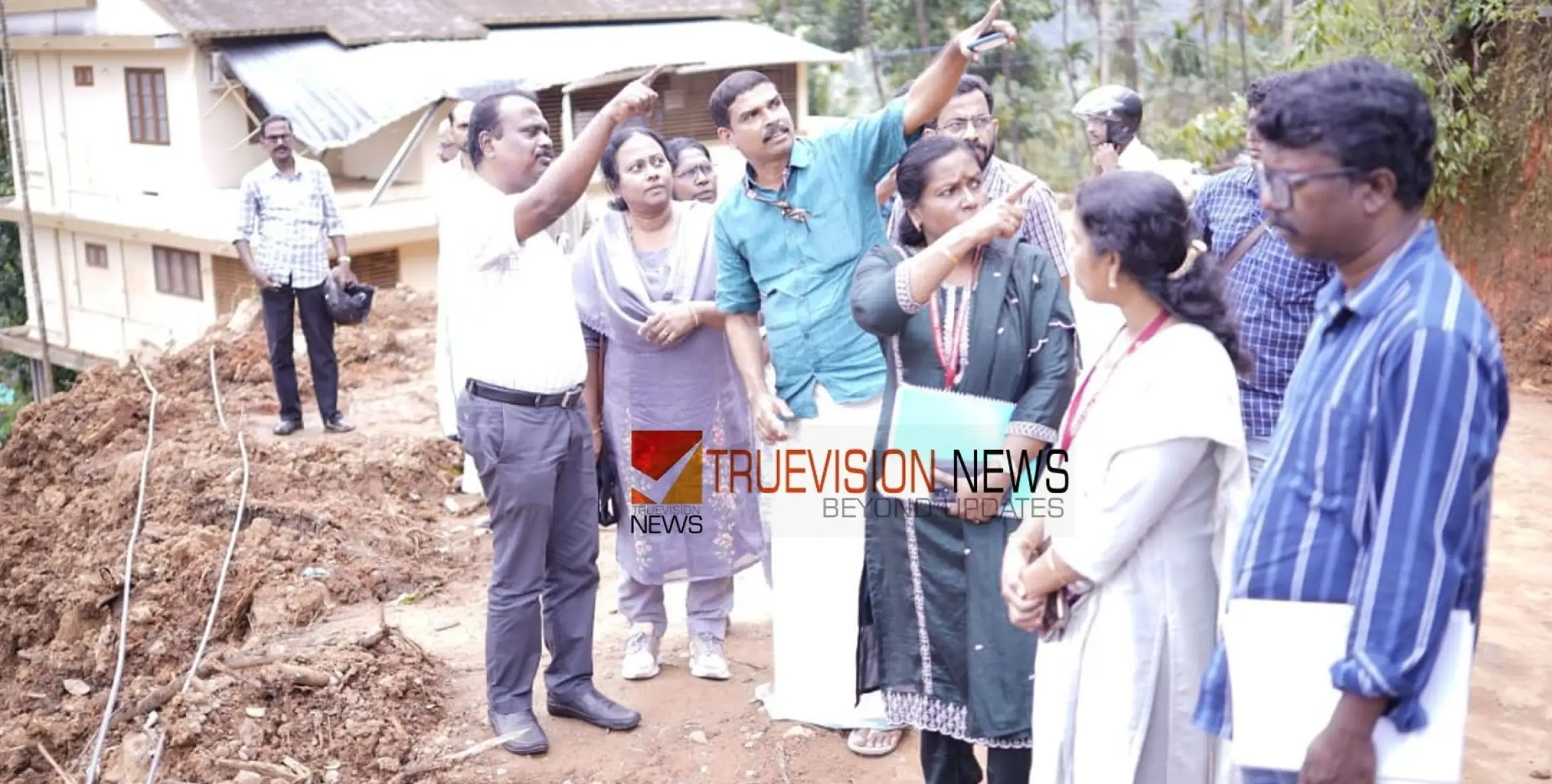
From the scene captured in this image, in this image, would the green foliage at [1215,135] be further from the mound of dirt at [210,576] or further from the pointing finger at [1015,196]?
the pointing finger at [1015,196]

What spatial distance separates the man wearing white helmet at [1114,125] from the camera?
17.9ft

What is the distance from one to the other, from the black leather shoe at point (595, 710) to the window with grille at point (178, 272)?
559 inches

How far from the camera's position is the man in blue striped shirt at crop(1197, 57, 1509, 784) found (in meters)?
1.80

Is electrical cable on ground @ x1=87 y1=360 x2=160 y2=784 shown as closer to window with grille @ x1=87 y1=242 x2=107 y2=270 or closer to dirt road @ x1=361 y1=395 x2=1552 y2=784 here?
dirt road @ x1=361 y1=395 x2=1552 y2=784

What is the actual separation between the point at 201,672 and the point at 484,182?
220 centimetres

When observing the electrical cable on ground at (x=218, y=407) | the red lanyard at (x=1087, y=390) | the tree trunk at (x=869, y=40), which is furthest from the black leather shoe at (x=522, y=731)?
the tree trunk at (x=869, y=40)

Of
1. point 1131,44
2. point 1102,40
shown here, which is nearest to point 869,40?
point 1102,40

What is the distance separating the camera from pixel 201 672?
4855mm

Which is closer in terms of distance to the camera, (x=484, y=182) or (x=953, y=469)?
(x=953, y=469)

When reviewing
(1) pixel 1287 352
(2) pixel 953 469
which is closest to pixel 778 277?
(2) pixel 953 469

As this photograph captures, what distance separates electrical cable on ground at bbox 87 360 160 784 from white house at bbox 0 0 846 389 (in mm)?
6228

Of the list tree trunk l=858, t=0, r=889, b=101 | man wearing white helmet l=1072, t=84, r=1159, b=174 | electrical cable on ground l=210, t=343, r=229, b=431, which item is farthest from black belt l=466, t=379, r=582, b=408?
tree trunk l=858, t=0, r=889, b=101

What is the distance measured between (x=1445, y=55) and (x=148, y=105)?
1452 centimetres

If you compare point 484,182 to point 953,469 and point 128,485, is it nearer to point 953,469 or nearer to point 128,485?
point 953,469
